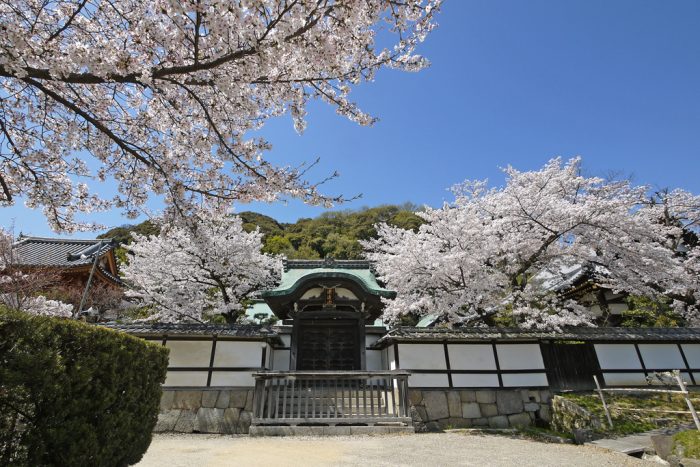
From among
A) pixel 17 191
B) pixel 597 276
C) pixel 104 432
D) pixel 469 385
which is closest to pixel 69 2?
pixel 17 191

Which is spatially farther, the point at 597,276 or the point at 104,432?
the point at 597,276

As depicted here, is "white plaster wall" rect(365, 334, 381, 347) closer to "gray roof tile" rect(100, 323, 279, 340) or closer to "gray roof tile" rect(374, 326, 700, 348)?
"gray roof tile" rect(374, 326, 700, 348)

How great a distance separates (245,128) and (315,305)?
26.1ft

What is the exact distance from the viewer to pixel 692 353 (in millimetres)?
9859

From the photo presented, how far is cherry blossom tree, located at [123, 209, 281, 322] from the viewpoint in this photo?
12.9m

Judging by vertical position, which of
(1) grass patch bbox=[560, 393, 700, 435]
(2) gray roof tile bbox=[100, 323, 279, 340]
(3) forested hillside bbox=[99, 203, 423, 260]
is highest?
(3) forested hillside bbox=[99, 203, 423, 260]

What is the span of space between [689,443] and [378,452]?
4.44m

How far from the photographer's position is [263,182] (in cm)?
496

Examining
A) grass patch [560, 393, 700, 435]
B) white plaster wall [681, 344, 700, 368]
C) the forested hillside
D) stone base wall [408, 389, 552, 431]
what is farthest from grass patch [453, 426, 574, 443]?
the forested hillside

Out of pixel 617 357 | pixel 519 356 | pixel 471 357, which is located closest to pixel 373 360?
pixel 471 357

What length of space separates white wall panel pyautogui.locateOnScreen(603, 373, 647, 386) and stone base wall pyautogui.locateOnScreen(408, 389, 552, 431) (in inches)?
71.8

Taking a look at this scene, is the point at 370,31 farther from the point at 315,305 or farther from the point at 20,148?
the point at 315,305

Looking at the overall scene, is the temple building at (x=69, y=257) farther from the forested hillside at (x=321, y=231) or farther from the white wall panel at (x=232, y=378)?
the white wall panel at (x=232, y=378)

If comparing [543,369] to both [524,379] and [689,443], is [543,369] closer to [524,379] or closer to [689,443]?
[524,379]
